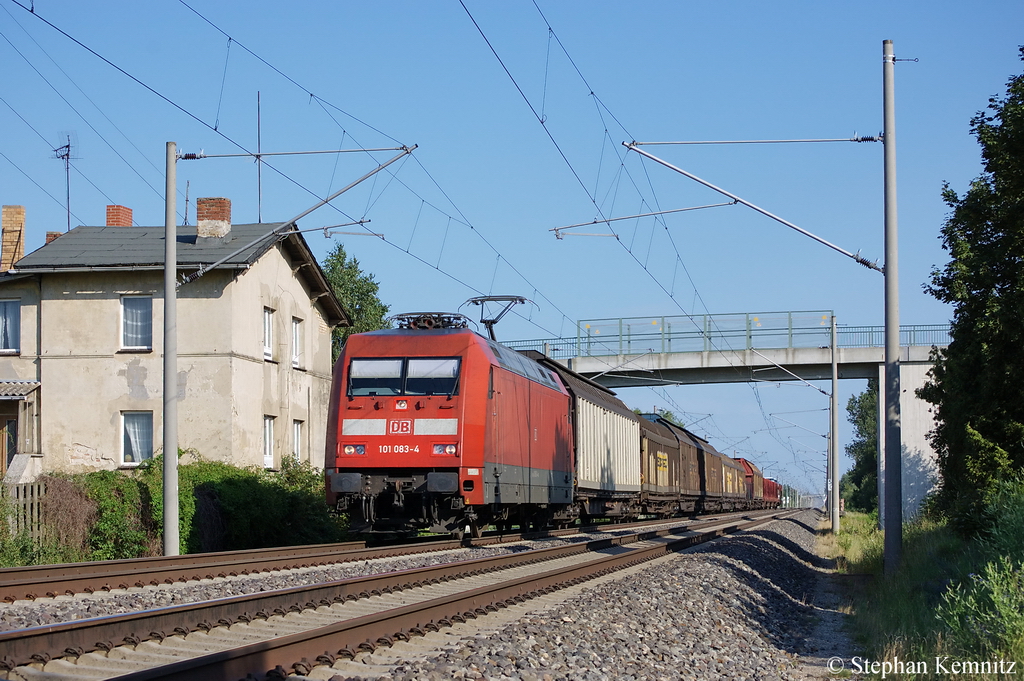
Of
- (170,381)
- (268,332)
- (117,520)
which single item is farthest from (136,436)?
(170,381)

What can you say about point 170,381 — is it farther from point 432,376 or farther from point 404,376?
point 432,376

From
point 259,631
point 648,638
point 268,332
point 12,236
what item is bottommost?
point 648,638

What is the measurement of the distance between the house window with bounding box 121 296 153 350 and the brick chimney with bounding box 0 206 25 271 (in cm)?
526

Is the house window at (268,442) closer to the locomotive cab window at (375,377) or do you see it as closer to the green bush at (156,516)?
the green bush at (156,516)

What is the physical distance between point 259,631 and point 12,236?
2449 centimetres

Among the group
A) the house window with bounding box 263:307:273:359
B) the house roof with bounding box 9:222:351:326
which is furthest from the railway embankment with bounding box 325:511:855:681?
the house window with bounding box 263:307:273:359

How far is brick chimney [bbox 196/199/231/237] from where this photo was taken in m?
28.2

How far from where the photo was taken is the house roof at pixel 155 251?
82.7ft

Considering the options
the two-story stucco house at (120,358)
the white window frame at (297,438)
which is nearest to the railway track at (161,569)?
the two-story stucco house at (120,358)

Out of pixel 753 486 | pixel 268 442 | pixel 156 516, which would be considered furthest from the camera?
pixel 753 486

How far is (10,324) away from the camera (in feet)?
86.3

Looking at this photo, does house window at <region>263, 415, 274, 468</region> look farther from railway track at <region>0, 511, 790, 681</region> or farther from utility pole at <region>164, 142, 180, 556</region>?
railway track at <region>0, 511, 790, 681</region>

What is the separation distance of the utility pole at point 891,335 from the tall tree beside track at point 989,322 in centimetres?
143

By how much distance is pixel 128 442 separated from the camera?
1001 inches
